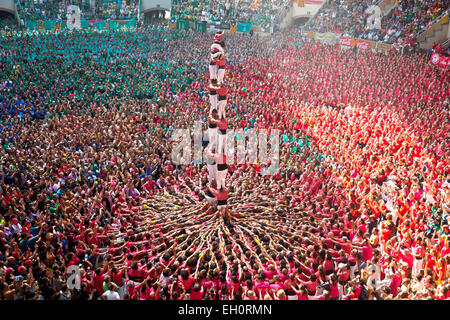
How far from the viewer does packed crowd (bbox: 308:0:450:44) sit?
2642cm

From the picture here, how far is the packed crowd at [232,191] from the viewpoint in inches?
257

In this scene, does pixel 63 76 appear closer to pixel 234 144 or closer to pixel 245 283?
pixel 234 144

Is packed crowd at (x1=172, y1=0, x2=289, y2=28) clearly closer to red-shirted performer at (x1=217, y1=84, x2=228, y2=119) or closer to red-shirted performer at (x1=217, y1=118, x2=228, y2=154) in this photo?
red-shirted performer at (x1=217, y1=84, x2=228, y2=119)

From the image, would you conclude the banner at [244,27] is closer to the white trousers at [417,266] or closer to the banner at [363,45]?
the banner at [363,45]

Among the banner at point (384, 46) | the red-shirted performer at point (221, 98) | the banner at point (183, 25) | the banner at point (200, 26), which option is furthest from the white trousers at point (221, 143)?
the banner at point (183, 25)

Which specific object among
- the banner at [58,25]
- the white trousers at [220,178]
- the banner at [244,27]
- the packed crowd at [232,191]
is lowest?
the packed crowd at [232,191]

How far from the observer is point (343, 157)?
12.1 meters

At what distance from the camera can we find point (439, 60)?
2064 cm

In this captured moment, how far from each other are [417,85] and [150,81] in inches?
508

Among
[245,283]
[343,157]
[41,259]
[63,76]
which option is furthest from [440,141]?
[63,76]

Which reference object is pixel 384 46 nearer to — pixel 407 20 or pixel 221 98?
pixel 407 20

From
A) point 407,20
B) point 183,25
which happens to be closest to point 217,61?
point 407,20

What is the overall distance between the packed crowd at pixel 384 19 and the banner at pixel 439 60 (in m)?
4.58

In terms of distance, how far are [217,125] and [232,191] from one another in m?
2.47
